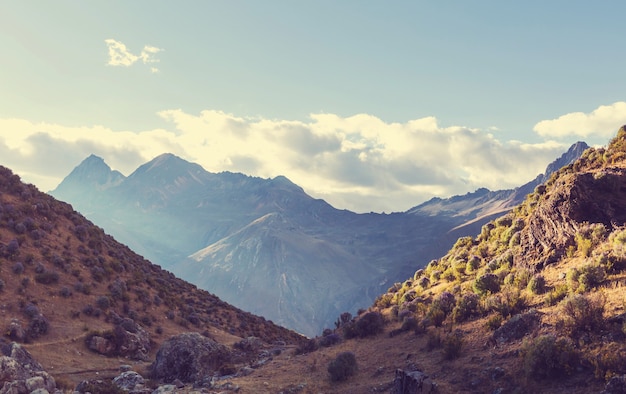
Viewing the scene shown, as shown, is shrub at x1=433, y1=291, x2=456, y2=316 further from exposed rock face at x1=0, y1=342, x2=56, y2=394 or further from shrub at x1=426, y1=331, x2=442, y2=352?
exposed rock face at x1=0, y1=342, x2=56, y2=394

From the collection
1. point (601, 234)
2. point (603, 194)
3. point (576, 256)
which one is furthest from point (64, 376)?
point (603, 194)

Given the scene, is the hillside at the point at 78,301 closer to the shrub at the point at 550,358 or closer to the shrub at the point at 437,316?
the shrub at the point at 437,316

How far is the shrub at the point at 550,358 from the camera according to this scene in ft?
51.8

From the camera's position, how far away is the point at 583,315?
17547 mm

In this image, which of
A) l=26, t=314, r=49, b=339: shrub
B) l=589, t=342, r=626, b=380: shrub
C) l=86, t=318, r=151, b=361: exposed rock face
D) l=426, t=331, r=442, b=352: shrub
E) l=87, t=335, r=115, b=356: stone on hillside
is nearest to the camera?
l=589, t=342, r=626, b=380: shrub

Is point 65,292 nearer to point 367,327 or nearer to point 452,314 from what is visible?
point 367,327

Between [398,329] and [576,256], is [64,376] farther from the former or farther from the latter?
[576,256]

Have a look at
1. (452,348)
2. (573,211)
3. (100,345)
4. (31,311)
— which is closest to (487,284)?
(573,211)

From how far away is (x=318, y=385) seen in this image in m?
22.3

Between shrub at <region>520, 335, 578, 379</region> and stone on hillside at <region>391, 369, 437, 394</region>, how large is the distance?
3871 mm

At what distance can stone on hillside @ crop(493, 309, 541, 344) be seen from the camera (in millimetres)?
20000

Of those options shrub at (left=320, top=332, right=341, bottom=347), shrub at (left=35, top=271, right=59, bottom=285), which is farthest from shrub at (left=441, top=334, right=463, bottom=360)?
shrub at (left=35, top=271, right=59, bottom=285)

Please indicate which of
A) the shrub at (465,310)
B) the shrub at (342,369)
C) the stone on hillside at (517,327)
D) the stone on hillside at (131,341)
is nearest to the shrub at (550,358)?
the stone on hillside at (517,327)

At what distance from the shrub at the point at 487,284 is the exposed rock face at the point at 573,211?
2.80 meters
